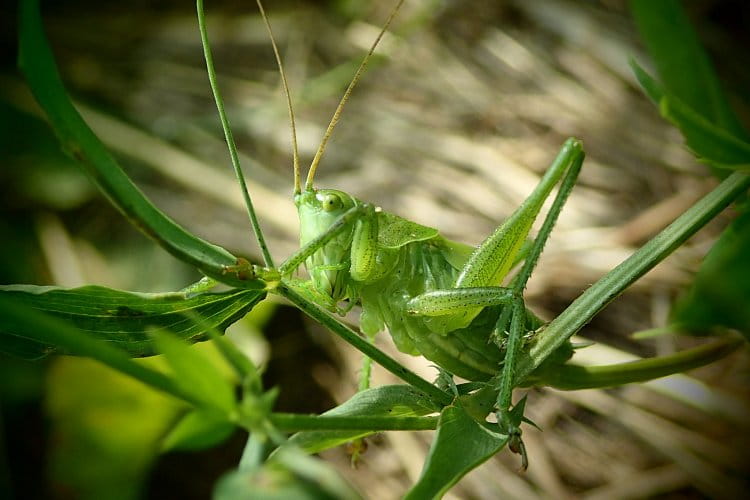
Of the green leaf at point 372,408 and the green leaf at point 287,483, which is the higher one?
the green leaf at point 372,408

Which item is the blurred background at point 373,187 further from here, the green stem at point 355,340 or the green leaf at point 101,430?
the green stem at point 355,340

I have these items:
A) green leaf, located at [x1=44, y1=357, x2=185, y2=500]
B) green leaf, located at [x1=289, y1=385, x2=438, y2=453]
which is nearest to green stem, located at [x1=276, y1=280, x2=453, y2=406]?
green leaf, located at [x1=289, y1=385, x2=438, y2=453]

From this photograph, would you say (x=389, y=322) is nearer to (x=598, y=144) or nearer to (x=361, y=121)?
(x=598, y=144)

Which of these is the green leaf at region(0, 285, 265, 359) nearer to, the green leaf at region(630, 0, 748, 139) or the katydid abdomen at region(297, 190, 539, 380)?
the katydid abdomen at region(297, 190, 539, 380)

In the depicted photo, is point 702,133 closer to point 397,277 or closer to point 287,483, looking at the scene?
point 397,277

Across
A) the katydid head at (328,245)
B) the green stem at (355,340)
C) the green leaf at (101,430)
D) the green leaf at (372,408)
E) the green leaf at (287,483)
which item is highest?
the green leaf at (101,430)

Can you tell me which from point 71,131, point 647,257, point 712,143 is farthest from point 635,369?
point 71,131

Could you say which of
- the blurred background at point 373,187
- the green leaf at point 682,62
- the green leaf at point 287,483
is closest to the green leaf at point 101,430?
the blurred background at point 373,187
